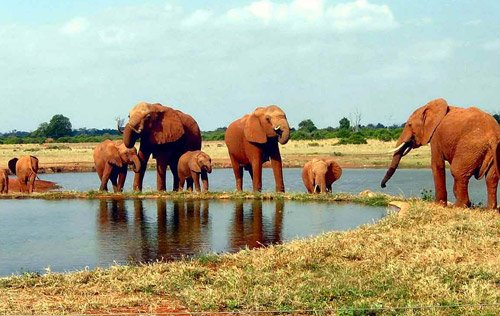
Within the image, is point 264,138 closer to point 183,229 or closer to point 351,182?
point 183,229

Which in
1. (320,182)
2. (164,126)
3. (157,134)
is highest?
(164,126)

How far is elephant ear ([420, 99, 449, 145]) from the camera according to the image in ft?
49.7

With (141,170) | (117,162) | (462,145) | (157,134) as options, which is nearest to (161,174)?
(141,170)

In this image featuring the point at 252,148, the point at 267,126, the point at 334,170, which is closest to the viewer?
the point at 267,126

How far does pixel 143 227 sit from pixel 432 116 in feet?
21.6

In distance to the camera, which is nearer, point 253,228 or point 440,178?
point 253,228

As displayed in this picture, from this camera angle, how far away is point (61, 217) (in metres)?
15.7

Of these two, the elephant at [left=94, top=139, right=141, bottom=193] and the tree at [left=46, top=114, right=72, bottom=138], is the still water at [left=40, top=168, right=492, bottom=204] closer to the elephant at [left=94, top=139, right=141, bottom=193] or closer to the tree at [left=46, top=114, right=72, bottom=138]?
the elephant at [left=94, top=139, right=141, bottom=193]

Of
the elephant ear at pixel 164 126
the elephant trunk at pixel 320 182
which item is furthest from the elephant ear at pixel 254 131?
the elephant ear at pixel 164 126

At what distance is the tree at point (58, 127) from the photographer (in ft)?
376

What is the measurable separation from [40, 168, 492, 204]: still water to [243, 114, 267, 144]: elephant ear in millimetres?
4504

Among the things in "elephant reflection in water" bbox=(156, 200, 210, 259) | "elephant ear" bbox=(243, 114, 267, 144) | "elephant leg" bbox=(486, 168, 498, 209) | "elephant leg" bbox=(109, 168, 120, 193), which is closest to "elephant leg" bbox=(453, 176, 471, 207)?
"elephant leg" bbox=(486, 168, 498, 209)

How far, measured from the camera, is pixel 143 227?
543 inches

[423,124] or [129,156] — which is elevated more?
[423,124]
